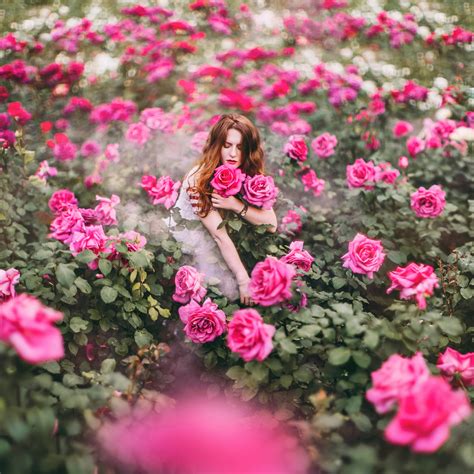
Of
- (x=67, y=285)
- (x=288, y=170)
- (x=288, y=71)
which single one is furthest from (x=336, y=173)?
(x=67, y=285)

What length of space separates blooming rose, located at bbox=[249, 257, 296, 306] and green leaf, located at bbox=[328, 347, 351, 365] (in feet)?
0.76

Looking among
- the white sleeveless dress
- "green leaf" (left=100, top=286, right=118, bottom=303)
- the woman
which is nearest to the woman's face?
the woman

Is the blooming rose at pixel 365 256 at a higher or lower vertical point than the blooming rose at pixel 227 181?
lower

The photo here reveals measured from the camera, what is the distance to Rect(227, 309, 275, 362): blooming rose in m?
1.46

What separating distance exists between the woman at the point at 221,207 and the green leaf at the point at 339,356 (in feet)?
1.91

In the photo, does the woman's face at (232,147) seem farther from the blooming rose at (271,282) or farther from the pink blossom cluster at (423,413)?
the pink blossom cluster at (423,413)

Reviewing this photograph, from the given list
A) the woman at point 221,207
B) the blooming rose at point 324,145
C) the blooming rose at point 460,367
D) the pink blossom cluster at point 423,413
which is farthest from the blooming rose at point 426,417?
the blooming rose at point 324,145

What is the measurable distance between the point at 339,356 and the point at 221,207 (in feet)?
2.70

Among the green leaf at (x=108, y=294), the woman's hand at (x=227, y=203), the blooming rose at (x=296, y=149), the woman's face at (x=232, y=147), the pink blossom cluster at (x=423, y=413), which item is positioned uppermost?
the pink blossom cluster at (x=423, y=413)

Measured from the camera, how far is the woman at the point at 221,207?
6.59 ft

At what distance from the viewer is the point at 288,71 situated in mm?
4055

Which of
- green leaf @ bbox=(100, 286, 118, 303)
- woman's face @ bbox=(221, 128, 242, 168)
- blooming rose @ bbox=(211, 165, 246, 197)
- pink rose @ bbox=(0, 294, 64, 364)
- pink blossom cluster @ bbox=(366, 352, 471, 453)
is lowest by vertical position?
green leaf @ bbox=(100, 286, 118, 303)

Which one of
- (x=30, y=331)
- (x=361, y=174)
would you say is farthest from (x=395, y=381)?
(x=361, y=174)

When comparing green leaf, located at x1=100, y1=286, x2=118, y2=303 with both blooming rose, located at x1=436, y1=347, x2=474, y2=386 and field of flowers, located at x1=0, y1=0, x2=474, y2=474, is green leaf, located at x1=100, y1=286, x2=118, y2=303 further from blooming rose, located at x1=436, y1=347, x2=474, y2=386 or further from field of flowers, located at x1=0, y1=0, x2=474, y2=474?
blooming rose, located at x1=436, y1=347, x2=474, y2=386
